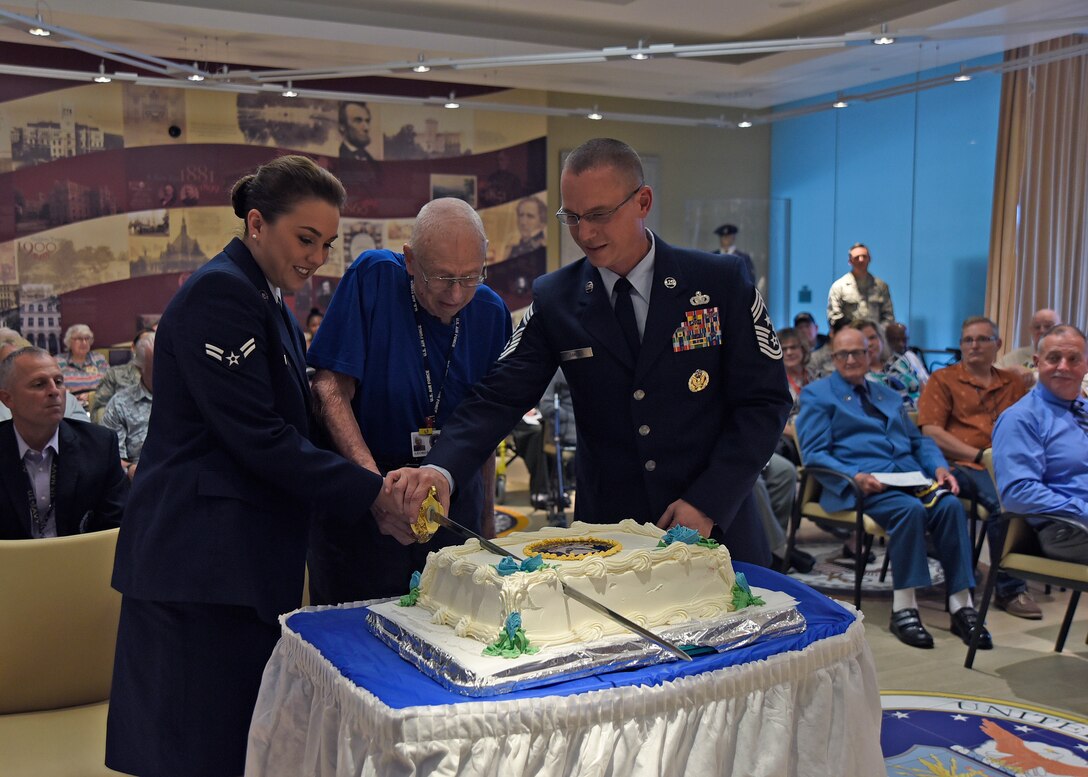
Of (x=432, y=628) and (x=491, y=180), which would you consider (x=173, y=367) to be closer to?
(x=432, y=628)

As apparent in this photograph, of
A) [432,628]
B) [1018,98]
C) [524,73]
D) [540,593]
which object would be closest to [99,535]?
[432,628]

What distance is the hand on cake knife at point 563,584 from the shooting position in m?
1.66

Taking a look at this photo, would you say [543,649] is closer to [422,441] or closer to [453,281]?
[422,441]

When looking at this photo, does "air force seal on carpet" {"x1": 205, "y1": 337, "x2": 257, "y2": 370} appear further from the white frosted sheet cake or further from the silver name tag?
the silver name tag

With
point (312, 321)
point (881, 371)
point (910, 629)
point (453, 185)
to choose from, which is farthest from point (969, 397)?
point (453, 185)

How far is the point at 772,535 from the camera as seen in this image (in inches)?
203

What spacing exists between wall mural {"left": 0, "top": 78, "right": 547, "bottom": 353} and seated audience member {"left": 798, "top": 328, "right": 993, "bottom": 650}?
636 centimetres

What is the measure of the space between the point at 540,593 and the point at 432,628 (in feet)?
0.68

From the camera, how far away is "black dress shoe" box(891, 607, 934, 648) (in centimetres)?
436

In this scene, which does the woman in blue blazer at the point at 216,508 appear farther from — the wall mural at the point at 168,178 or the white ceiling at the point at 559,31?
the wall mural at the point at 168,178

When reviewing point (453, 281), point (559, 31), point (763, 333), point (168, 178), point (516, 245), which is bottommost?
point (763, 333)

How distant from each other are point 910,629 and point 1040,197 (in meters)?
5.88

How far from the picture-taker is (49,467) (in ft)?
11.1

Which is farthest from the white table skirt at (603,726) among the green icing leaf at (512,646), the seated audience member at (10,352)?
the seated audience member at (10,352)
